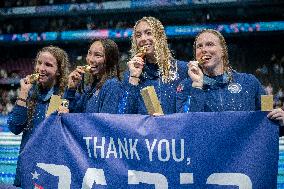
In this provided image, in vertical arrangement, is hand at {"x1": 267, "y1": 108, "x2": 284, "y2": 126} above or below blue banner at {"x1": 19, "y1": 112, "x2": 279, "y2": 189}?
above

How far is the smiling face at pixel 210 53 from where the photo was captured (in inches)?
96.7

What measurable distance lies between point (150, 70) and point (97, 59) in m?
0.39

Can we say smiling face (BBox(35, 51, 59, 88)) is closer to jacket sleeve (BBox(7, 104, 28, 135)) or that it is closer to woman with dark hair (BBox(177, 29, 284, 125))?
jacket sleeve (BBox(7, 104, 28, 135))

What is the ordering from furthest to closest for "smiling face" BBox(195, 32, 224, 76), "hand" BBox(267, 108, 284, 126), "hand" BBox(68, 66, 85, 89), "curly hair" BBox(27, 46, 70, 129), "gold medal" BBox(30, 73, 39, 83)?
"curly hair" BBox(27, 46, 70, 129) < "gold medal" BBox(30, 73, 39, 83) < "hand" BBox(68, 66, 85, 89) < "smiling face" BBox(195, 32, 224, 76) < "hand" BBox(267, 108, 284, 126)

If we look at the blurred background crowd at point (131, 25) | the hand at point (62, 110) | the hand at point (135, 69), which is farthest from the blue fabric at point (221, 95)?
the blurred background crowd at point (131, 25)

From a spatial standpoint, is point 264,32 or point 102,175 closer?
point 102,175

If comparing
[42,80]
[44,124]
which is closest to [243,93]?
[44,124]

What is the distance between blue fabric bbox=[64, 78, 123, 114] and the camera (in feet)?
8.29

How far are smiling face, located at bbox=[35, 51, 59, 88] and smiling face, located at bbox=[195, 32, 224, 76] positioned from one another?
102cm

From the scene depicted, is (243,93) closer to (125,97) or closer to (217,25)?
(125,97)

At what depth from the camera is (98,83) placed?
275 centimetres

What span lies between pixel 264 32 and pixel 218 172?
14.2 metres

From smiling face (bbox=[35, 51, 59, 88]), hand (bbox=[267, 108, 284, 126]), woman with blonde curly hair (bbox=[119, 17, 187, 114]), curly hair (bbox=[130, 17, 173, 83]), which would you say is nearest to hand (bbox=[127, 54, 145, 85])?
woman with blonde curly hair (bbox=[119, 17, 187, 114])

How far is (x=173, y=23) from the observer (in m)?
16.9
